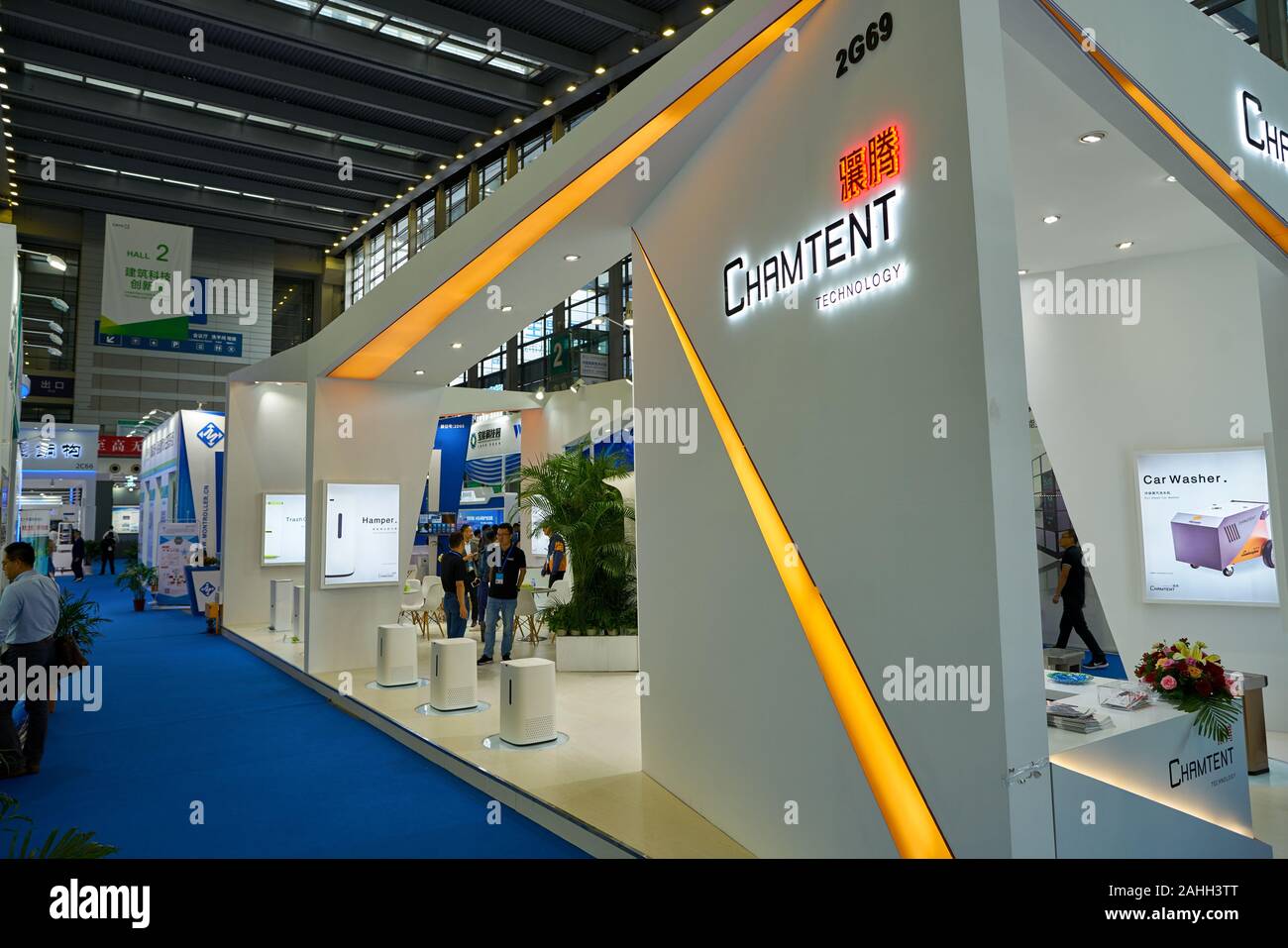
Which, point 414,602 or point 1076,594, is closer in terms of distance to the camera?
point 1076,594

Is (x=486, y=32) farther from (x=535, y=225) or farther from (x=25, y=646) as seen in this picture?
(x=25, y=646)

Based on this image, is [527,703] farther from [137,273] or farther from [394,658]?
[137,273]

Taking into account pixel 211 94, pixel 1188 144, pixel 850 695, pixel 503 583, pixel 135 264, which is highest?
pixel 211 94

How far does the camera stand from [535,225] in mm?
5004

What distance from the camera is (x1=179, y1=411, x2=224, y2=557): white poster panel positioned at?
13.2 metres

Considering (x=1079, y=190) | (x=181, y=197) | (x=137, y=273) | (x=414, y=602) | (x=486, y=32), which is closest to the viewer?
(x=1079, y=190)

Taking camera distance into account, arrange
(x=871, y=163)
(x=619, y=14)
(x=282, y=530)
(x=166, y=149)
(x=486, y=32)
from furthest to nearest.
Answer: (x=166, y=149) < (x=486, y=32) < (x=619, y=14) < (x=282, y=530) < (x=871, y=163)

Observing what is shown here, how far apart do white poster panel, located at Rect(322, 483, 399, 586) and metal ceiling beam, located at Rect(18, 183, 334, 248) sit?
18.6m

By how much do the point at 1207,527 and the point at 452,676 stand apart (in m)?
5.65

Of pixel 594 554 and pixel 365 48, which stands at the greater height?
pixel 365 48

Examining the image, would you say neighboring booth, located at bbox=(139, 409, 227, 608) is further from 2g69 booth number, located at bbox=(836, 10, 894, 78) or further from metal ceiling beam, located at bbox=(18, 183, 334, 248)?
2g69 booth number, located at bbox=(836, 10, 894, 78)

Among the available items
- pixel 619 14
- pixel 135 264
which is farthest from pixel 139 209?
pixel 619 14

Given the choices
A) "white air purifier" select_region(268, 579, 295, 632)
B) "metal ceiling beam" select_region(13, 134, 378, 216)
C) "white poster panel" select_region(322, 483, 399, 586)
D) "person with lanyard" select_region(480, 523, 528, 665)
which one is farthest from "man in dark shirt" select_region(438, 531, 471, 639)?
"metal ceiling beam" select_region(13, 134, 378, 216)
